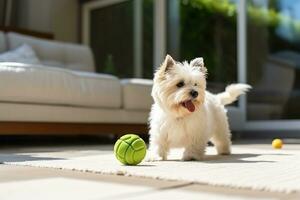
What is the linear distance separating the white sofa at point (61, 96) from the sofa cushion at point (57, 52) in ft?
0.03

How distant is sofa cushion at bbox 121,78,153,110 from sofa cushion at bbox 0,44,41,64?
81 cm

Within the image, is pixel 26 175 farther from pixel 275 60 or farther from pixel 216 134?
pixel 275 60

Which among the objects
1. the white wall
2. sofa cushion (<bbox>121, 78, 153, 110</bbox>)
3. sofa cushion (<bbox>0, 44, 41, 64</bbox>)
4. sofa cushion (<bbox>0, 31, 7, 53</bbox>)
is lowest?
sofa cushion (<bbox>121, 78, 153, 110</bbox>)

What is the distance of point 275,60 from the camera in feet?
15.2

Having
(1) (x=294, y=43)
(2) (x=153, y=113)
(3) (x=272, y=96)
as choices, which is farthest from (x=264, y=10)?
(2) (x=153, y=113)

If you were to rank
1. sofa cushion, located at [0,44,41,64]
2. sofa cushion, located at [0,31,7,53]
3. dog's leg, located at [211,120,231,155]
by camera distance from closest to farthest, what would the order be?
dog's leg, located at [211,120,231,155]
sofa cushion, located at [0,44,41,64]
sofa cushion, located at [0,31,7,53]

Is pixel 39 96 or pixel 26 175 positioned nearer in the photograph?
pixel 26 175

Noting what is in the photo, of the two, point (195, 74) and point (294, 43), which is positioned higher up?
point (294, 43)

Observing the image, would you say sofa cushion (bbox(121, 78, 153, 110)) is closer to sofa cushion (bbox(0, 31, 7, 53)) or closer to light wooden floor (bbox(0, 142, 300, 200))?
sofa cushion (bbox(0, 31, 7, 53))

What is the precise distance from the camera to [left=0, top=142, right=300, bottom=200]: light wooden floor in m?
1.14

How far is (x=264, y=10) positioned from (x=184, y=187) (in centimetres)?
375

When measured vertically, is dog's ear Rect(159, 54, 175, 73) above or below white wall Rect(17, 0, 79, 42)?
below

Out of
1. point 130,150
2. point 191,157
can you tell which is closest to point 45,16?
point 191,157

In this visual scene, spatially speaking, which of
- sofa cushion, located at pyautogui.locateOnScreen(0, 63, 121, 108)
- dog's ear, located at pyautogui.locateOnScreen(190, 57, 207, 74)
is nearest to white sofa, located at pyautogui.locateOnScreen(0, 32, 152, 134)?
sofa cushion, located at pyautogui.locateOnScreen(0, 63, 121, 108)
